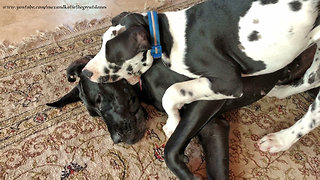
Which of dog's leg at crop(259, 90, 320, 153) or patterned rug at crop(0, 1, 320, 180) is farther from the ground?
dog's leg at crop(259, 90, 320, 153)

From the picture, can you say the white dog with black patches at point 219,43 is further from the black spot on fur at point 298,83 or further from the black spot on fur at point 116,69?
the black spot on fur at point 298,83

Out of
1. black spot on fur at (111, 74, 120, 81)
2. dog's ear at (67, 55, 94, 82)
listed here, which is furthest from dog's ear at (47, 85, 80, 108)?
black spot on fur at (111, 74, 120, 81)

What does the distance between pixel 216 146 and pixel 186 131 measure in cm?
19

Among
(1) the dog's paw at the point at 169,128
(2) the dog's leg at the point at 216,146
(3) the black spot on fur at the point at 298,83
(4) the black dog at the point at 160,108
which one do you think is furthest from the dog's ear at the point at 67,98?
(3) the black spot on fur at the point at 298,83

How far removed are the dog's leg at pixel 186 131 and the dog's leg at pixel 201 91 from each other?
9 centimetres

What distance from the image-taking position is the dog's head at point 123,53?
4.30ft

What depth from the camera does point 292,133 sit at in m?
1.67

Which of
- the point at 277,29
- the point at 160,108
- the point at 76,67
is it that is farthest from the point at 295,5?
the point at 76,67

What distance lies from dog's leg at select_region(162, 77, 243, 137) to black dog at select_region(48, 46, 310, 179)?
0.37ft

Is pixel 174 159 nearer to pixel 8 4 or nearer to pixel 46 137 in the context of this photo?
pixel 46 137

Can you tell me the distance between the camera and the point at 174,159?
4.97ft

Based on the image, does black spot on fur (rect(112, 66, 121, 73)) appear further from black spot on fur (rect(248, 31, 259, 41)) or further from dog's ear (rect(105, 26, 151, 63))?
black spot on fur (rect(248, 31, 259, 41))

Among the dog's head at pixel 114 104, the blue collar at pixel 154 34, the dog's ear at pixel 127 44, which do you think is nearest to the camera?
the dog's ear at pixel 127 44

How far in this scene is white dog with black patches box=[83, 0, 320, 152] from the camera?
1380mm
